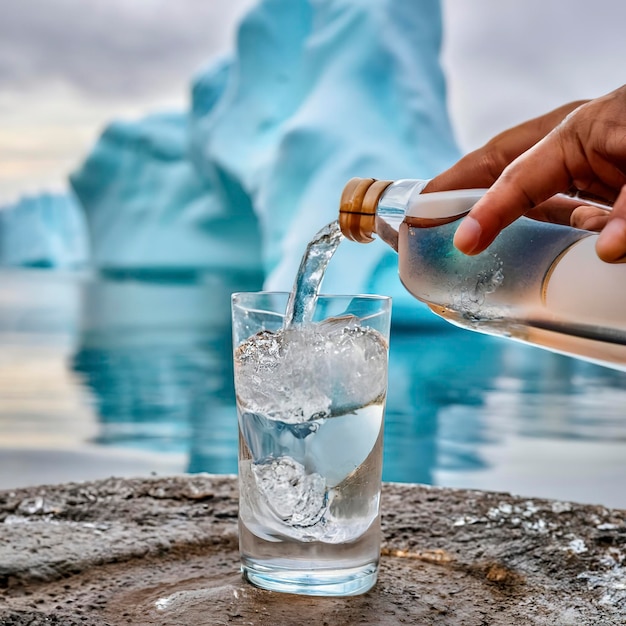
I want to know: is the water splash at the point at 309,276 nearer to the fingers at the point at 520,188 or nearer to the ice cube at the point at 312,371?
the ice cube at the point at 312,371

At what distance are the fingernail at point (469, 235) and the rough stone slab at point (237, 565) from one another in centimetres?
35

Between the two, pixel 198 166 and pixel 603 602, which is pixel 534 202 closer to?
pixel 603 602

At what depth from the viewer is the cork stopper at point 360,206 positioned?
75cm

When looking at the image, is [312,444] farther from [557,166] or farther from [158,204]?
[158,204]

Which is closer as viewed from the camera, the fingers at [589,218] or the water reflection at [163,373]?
the fingers at [589,218]

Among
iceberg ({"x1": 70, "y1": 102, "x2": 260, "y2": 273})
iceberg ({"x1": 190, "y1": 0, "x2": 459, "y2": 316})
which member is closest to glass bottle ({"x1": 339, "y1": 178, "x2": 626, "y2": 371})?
iceberg ({"x1": 190, "y1": 0, "x2": 459, "y2": 316})

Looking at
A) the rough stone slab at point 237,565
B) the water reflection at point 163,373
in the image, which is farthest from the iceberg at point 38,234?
the rough stone slab at point 237,565

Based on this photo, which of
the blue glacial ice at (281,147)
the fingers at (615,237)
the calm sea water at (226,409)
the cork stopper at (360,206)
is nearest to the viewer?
the fingers at (615,237)

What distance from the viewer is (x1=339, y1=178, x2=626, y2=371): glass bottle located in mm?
612

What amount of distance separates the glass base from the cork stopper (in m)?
0.30

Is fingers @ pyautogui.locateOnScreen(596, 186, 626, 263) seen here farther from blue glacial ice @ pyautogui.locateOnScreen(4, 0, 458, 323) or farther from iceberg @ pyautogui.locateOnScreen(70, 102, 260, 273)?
iceberg @ pyautogui.locateOnScreen(70, 102, 260, 273)

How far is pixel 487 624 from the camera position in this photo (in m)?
0.76

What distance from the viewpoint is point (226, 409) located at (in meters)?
4.48

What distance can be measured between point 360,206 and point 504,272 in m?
0.14
